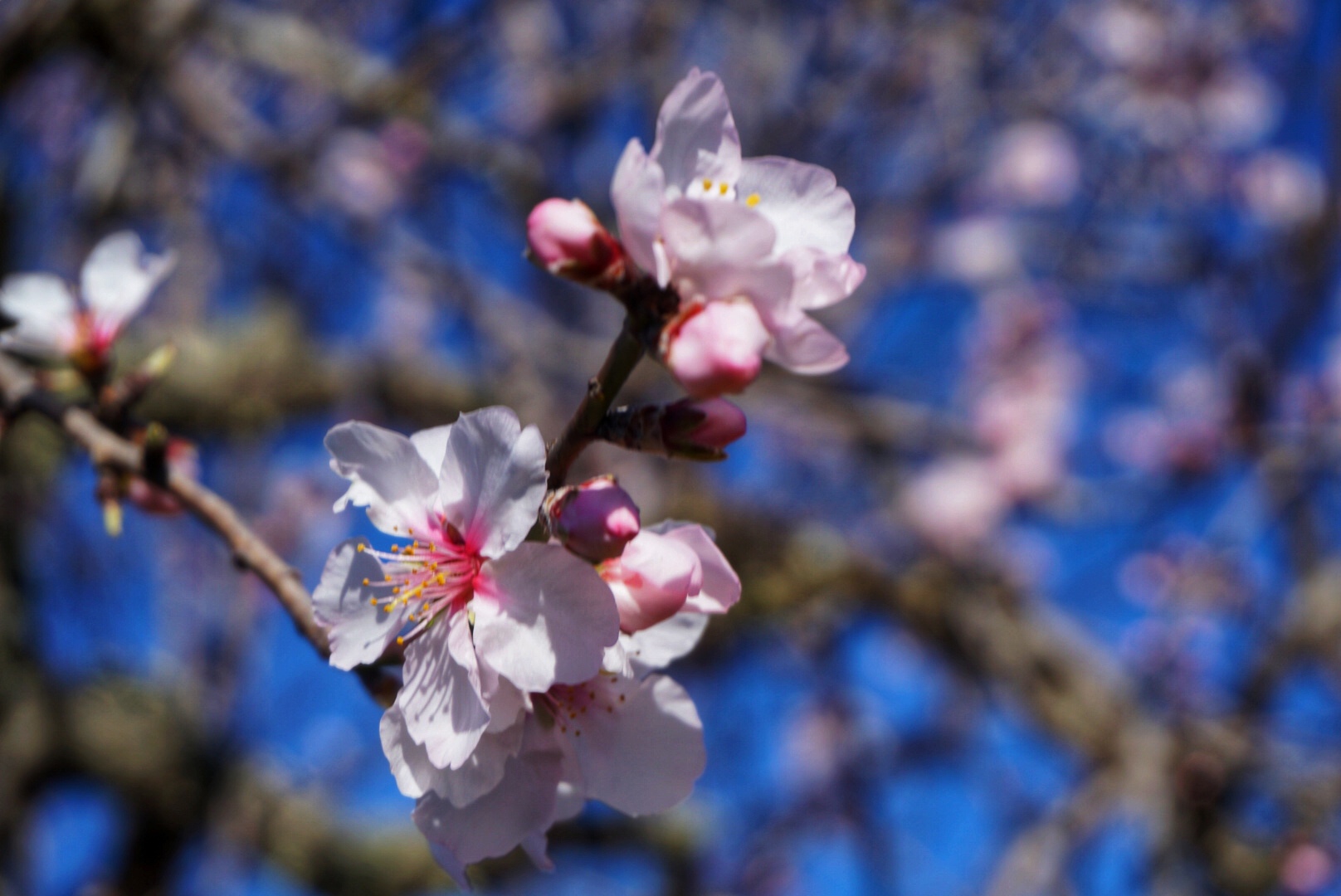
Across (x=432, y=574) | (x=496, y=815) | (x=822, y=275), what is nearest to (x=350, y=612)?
(x=432, y=574)

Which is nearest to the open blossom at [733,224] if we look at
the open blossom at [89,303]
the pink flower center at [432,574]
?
the pink flower center at [432,574]

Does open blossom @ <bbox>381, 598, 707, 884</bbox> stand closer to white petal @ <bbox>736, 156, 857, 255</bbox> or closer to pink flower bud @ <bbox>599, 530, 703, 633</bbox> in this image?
pink flower bud @ <bbox>599, 530, 703, 633</bbox>

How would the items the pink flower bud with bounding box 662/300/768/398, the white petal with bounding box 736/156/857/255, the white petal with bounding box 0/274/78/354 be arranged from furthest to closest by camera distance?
the white petal with bounding box 0/274/78/354 → the white petal with bounding box 736/156/857/255 → the pink flower bud with bounding box 662/300/768/398

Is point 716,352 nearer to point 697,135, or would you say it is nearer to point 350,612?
point 697,135

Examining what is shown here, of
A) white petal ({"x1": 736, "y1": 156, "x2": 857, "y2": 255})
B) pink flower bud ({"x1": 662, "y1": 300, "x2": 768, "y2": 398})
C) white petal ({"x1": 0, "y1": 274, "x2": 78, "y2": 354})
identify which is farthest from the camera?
white petal ({"x1": 0, "y1": 274, "x2": 78, "y2": 354})

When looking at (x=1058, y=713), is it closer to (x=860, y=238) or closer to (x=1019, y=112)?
(x=860, y=238)

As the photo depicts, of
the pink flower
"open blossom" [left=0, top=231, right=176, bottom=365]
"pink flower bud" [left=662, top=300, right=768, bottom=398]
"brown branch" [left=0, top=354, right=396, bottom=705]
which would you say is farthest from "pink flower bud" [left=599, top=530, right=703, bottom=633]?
"open blossom" [left=0, top=231, right=176, bottom=365]

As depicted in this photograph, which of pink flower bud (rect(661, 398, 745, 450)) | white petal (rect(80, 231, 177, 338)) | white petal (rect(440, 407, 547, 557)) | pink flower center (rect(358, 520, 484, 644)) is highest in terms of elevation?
pink flower bud (rect(661, 398, 745, 450))

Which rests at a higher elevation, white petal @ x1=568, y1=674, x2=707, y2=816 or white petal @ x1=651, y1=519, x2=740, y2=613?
white petal @ x1=651, y1=519, x2=740, y2=613

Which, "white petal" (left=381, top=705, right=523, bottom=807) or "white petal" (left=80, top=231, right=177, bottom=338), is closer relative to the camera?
"white petal" (left=381, top=705, right=523, bottom=807)
